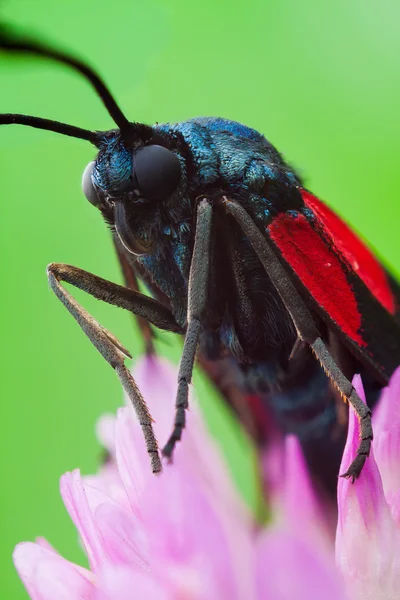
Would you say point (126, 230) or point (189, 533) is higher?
point (126, 230)

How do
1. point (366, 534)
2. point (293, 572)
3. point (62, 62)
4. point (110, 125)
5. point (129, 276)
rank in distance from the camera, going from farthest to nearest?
point (110, 125) < point (129, 276) < point (62, 62) < point (366, 534) < point (293, 572)

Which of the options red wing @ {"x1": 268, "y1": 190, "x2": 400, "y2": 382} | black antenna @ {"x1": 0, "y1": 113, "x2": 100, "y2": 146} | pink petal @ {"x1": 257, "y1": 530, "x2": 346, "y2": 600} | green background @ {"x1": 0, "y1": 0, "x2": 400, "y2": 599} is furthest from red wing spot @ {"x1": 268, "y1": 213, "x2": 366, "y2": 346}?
green background @ {"x1": 0, "y1": 0, "x2": 400, "y2": 599}

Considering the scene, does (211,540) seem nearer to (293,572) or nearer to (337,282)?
(293,572)

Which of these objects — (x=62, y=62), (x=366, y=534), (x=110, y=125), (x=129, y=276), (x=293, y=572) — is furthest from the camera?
(x=110, y=125)

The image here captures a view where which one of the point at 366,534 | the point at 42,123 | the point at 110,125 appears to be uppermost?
the point at 110,125

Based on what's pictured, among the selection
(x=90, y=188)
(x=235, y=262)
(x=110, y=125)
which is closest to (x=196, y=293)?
(x=235, y=262)

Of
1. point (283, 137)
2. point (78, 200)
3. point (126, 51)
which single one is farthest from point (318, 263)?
point (126, 51)

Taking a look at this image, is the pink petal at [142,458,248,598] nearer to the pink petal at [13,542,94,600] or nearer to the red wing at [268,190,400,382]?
the pink petal at [13,542,94,600]
